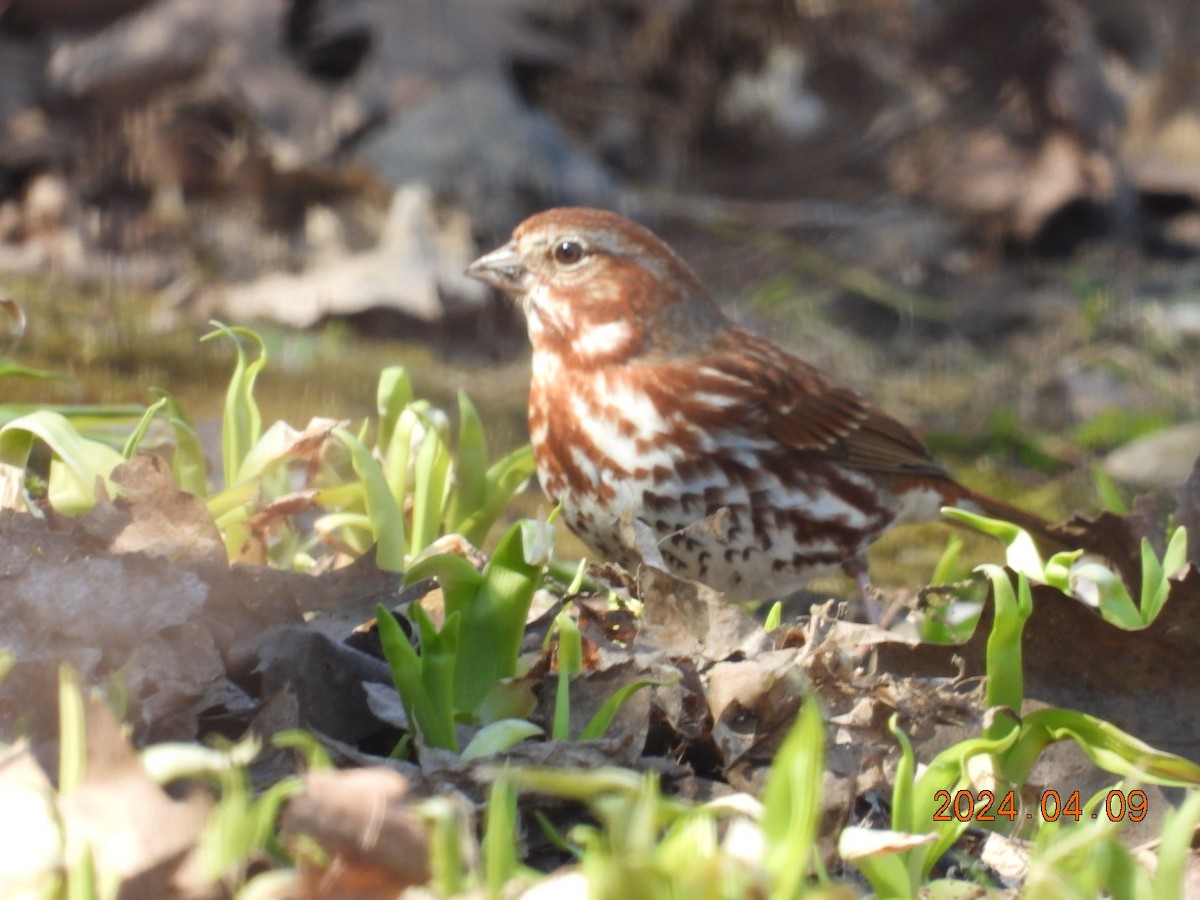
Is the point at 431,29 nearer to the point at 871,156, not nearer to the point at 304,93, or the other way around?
the point at 304,93

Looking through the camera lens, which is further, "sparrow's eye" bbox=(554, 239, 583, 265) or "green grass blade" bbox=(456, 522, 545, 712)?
"sparrow's eye" bbox=(554, 239, 583, 265)

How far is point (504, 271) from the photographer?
3990mm

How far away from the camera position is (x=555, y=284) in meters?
4.00

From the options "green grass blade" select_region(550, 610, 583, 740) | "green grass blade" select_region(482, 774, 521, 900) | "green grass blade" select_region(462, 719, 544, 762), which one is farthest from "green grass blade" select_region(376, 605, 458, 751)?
"green grass blade" select_region(482, 774, 521, 900)

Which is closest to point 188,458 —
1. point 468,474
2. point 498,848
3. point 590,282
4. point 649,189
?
point 468,474

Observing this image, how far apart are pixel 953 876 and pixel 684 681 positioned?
434 millimetres

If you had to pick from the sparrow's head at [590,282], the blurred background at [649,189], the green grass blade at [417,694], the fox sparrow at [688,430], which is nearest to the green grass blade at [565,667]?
the green grass blade at [417,694]

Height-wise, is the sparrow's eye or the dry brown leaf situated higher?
the sparrow's eye

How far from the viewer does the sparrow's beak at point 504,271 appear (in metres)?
3.99

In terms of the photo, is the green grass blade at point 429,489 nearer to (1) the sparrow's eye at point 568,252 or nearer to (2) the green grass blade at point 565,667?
(2) the green grass blade at point 565,667

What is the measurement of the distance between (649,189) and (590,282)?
10.3 ft

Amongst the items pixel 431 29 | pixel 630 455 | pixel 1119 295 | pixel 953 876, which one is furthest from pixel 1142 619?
pixel 431 29

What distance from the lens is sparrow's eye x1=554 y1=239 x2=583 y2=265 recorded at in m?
3.99
